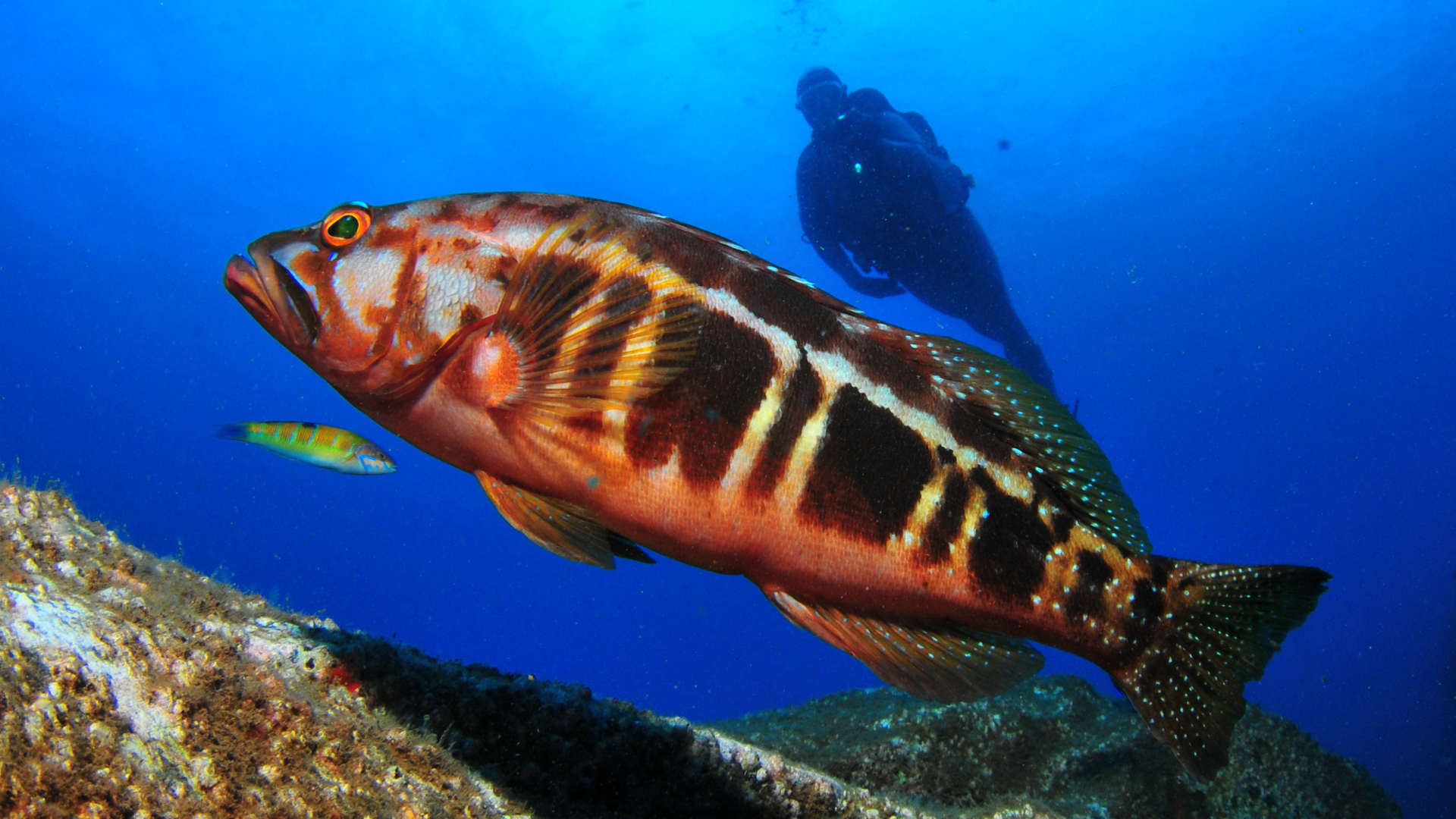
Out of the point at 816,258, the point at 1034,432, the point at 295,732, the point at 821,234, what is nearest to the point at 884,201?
the point at 821,234

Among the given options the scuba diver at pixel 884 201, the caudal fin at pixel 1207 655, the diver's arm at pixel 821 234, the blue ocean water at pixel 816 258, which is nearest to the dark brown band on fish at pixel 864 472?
the caudal fin at pixel 1207 655

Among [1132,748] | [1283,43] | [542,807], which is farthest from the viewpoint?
[1283,43]

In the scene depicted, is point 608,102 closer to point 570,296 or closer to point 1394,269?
point 570,296

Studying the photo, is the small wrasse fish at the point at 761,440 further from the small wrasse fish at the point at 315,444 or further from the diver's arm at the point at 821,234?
the diver's arm at the point at 821,234

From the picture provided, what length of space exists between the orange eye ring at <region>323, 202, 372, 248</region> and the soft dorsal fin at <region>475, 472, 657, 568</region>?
73cm

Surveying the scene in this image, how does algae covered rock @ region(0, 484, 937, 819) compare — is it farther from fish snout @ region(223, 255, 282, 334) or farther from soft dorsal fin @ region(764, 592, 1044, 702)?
soft dorsal fin @ region(764, 592, 1044, 702)

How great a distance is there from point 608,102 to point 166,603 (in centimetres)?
4139

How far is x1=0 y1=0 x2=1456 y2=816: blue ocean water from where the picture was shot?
1246 inches

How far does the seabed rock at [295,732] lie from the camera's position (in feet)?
3.91

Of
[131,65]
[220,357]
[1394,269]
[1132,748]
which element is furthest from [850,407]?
[220,357]

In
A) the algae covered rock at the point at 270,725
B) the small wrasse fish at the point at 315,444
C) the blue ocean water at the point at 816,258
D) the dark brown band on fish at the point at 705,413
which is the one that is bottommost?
the algae covered rock at the point at 270,725

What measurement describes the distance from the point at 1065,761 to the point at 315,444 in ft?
17.2

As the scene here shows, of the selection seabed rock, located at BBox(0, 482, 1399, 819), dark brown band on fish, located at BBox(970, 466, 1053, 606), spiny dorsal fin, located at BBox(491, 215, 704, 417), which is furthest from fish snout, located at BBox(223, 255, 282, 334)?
dark brown band on fish, located at BBox(970, 466, 1053, 606)

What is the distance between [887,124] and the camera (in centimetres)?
1039
